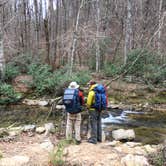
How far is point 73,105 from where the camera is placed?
22.1 ft

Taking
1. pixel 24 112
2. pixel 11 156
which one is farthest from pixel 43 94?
pixel 11 156

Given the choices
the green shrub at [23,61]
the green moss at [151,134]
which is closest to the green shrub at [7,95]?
the green shrub at [23,61]

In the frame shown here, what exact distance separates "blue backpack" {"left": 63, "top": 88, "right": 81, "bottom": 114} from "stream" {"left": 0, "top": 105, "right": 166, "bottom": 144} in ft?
7.13

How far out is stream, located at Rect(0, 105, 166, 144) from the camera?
367 inches

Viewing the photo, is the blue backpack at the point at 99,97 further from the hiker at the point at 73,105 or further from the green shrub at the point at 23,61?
the green shrub at the point at 23,61

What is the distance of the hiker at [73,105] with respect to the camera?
669cm

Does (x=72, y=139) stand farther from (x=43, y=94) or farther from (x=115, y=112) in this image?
(x=43, y=94)

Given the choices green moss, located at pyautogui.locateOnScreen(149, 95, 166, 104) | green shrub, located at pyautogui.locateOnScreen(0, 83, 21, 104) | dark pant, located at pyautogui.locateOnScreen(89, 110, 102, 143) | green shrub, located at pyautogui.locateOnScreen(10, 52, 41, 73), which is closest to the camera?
dark pant, located at pyautogui.locateOnScreen(89, 110, 102, 143)

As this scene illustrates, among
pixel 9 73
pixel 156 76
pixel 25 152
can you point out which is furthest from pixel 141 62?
pixel 25 152

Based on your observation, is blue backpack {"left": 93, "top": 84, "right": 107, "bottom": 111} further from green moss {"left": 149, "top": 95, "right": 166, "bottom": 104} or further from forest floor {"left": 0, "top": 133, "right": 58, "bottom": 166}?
green moss {"left": 149, "top": 95, "right": 166, "bottom": 104}

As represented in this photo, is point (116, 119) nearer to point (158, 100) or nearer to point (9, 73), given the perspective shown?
point (158, 100)

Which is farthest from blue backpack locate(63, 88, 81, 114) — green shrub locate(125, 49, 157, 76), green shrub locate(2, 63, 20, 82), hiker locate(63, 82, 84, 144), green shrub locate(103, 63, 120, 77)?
green shrub locate(103, 63, 120, 77)

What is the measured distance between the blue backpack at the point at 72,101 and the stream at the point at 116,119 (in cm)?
217

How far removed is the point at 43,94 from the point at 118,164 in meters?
10.3
